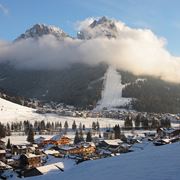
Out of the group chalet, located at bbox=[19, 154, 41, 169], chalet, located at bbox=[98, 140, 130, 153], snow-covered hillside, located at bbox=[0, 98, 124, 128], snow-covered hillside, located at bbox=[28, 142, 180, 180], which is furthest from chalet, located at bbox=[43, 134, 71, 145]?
snow-covered hillside, located at bbox=[0, 98, 124, 128]

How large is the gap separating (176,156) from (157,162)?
1.06m

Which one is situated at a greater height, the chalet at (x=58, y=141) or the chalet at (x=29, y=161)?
the chalet at (x=58, y=141)

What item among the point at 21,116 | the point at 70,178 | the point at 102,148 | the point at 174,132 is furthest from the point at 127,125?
the point at 70,178

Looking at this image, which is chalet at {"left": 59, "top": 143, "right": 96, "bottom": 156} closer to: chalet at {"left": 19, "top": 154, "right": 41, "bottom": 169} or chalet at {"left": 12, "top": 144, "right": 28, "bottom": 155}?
chalet at {"left": 12, "top": 144, "right": 28, "bottom": 155}

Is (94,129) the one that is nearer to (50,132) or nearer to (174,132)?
(50,132)

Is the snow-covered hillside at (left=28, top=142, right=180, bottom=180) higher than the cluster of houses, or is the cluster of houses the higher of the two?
the snow-covered hillside at (left=28, top=142, right=180, bottom=180)

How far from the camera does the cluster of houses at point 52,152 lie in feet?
150

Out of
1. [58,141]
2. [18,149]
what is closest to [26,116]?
[58,141]

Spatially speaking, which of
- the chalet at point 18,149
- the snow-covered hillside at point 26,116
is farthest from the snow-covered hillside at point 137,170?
the snow-covered hillside at point 26,116

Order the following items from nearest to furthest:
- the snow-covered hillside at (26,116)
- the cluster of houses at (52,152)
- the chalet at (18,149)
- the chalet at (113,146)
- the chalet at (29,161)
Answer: the cluster of houses at (52,152), the chalet at (29,161), the chalet at (113,146), the chalet at (18,149), the snow-covered hillside at (26,116)

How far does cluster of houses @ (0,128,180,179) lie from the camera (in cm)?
4566

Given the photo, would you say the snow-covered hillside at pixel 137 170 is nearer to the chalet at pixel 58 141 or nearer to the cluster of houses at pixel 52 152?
the cluster of houses at pixel 52 152

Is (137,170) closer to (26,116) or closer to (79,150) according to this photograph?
(79,150)

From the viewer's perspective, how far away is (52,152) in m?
64.2
